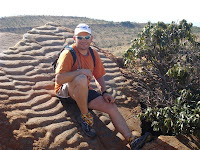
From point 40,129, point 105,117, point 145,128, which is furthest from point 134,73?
point 40,129

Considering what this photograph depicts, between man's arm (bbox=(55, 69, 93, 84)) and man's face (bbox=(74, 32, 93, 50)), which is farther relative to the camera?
man's face (bbox=(74, 32, 93, 50))

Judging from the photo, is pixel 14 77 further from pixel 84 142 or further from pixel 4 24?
pixel 4 24

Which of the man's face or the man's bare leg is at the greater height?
the man's face

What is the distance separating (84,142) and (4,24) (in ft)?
68.0

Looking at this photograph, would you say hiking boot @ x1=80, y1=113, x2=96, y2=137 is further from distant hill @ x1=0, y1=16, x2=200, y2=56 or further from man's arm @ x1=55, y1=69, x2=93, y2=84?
distant hill @ x1=0, y1=16, x2=200, y2=56

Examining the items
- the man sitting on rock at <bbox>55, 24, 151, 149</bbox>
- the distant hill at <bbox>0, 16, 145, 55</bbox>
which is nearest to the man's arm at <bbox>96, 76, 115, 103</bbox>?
the man sitting on rock at <bbox>55, 24, 151, 149</bbox>

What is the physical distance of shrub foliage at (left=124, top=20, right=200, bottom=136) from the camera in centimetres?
331

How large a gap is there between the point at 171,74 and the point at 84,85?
1.40 metres

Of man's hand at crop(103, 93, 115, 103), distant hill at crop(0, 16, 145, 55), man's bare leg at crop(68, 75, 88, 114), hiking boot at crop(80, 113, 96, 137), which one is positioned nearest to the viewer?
man's bare leg at crop(68, 75, 88, 114)

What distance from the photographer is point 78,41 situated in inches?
128

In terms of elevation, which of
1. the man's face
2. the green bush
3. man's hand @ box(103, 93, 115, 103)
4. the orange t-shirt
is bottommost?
the green bush

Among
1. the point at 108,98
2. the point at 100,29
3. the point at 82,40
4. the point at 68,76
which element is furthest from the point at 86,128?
the point at 100,29

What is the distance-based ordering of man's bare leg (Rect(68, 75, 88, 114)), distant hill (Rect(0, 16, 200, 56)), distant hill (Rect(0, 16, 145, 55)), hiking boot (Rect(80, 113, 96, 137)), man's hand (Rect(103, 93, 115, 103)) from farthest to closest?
distant hill (Rect(0, 16, 145, 55)) → distant hill (Rect(0, 16, 200, 56)) → man's hand (Rect(103, 93, 115, 103)) → hiking boot (Rect(80, 113, 96, 137)) → man's bare leg (Rect(68, 75, 88, 114))

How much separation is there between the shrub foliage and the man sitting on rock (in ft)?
1.49
